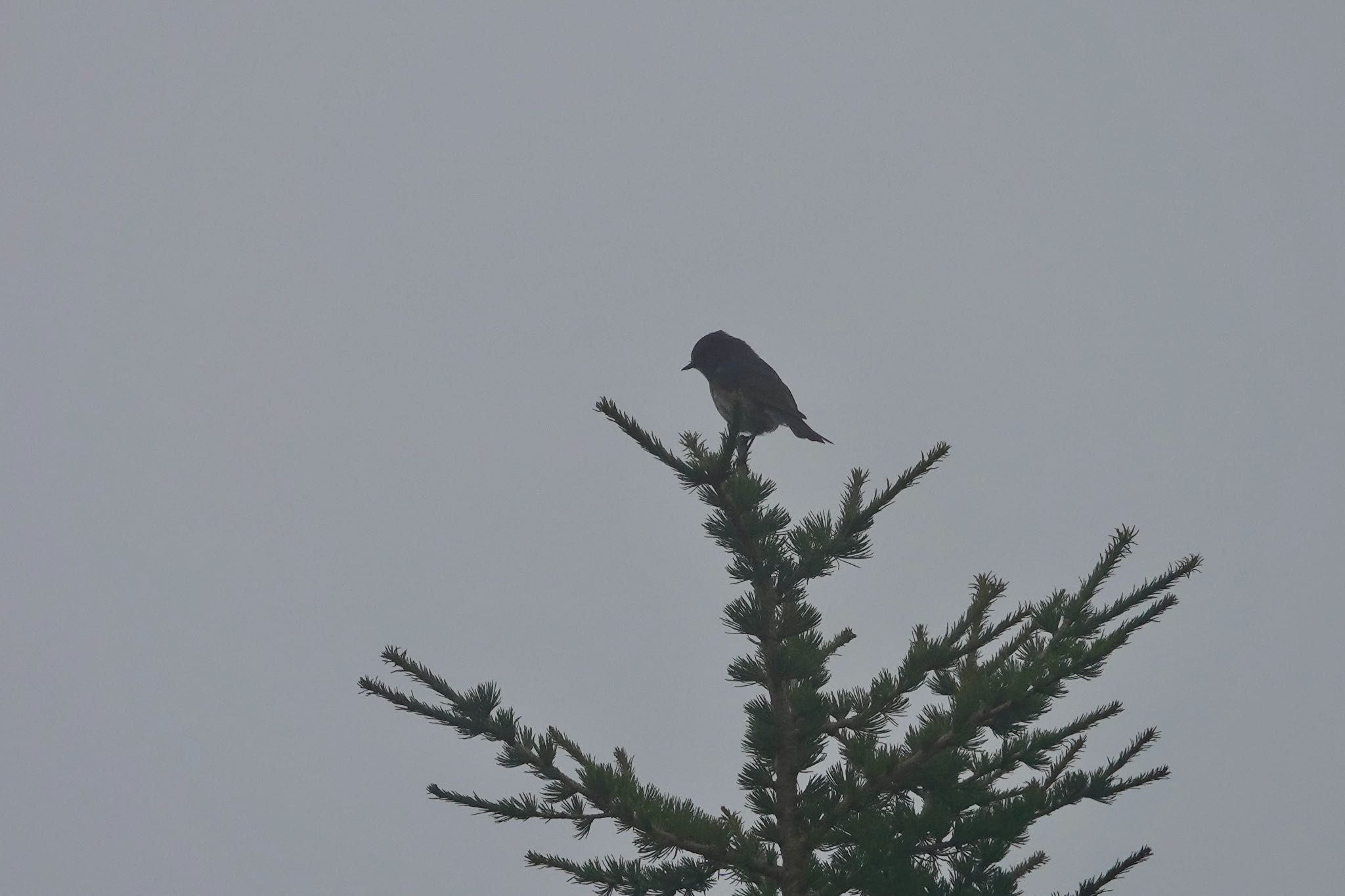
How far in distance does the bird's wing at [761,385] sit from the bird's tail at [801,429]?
4cm

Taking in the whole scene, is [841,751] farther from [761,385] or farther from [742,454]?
[761,385]

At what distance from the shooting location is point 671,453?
4906mm

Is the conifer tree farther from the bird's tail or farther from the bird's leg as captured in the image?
the bird's tail

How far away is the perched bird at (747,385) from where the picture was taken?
8391 mm

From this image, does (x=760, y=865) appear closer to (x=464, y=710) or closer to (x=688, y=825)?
(x=688, y=825)

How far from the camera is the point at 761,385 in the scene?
8594 millimetres

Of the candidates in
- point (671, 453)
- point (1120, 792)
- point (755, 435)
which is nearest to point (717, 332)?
point (755, 435)

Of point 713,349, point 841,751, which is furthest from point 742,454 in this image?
point 713,349

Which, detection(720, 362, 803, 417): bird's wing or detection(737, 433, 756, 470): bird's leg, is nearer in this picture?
detection(737, 433, 756, 470): bird's leg

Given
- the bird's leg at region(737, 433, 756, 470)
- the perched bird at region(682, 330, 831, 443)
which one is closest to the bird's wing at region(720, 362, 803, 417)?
the perched bird at region(682, 330, 831, 443)

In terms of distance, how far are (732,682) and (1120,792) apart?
5.65ft

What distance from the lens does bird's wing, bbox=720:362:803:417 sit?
8383mm

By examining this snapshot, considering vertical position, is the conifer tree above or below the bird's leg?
below

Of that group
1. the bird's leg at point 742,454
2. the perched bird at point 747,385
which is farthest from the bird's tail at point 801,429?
the bird's leg at point 742,454
